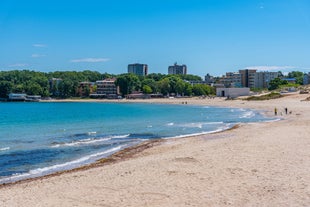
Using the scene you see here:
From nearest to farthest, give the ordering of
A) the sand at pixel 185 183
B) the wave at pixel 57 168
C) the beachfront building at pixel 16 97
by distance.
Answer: the sand at pixel 185 183, the wave at pixel 57 168, the beachfront building at pixel 16 97

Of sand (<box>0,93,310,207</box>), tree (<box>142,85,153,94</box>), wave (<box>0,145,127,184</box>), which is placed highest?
tree (<box>142,85,153,94</box>)

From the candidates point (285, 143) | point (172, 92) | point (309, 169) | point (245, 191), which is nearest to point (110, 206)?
point (245, 191)

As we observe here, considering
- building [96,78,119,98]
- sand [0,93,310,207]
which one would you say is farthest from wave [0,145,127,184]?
building [96,78,119,98]

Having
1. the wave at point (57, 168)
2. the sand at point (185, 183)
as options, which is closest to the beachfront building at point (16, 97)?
the wave at point (57, 168)

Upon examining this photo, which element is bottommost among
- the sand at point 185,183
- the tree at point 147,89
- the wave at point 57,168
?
the wave at point 57,168

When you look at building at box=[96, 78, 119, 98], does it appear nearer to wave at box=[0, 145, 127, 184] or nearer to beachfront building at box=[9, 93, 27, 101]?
beachfront building at box=[9, 93, 27, 101]

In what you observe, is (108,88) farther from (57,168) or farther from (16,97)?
(57,168)

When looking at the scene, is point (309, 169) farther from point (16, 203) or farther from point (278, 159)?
point (16, 203)

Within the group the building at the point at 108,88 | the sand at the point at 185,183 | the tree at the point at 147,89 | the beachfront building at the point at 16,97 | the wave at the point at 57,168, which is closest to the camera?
the sand at the point at 185,183

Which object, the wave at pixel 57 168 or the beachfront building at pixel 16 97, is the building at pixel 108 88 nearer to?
the beachfront building at pixel 16 97

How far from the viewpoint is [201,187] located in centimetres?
1402

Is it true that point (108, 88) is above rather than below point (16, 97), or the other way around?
above

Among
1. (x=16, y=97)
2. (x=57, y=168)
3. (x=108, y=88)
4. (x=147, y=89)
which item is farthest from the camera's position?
(x=108, y=88)

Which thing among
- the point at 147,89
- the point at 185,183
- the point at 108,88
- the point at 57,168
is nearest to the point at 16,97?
the point at 108,88
